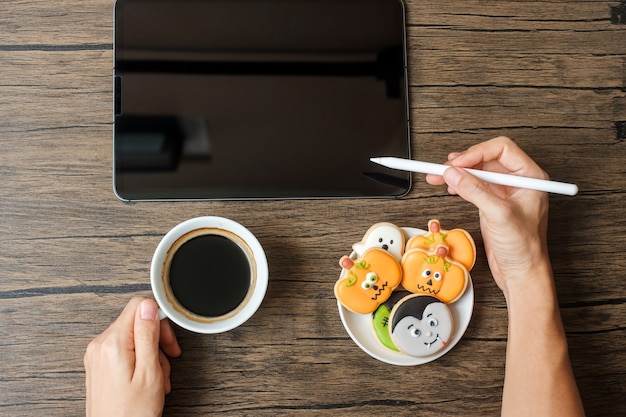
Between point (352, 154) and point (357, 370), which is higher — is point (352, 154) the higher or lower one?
the higher one

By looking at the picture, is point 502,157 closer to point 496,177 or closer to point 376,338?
point 496,177

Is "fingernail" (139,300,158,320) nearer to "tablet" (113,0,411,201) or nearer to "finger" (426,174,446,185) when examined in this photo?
"tablet" (113,0,411,201)

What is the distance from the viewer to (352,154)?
842 mm

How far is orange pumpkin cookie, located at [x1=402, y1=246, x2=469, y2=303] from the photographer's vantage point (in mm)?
770

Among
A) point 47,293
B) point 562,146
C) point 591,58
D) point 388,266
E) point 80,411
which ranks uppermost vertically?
point 591,58

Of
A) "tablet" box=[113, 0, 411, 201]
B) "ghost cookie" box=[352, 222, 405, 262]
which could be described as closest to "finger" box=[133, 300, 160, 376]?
"tablet" box=[113, 0, 411, 201]

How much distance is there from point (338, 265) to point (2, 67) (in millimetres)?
577

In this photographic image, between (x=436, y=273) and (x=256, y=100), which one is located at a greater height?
(x=256, y=100)

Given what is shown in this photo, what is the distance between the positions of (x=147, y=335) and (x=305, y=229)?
0.86ft

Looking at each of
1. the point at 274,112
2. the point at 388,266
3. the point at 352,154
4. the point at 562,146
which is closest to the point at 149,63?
the point at 274,112

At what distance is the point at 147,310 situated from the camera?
2.46ft

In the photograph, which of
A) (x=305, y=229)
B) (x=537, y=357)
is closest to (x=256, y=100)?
(x=305, y=229)

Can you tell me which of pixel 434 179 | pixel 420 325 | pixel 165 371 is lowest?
pixel 165 371

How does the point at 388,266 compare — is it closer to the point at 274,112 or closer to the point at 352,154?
the point at 352,154
